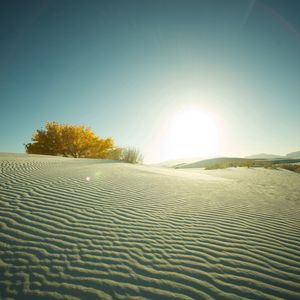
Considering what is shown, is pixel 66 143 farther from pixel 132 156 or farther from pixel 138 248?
pixel 138 248

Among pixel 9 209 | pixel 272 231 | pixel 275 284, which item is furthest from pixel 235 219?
pixel 9 209

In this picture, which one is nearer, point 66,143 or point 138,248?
point 138,248

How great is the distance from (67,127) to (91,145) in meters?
3.53

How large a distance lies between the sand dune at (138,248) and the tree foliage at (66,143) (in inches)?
664

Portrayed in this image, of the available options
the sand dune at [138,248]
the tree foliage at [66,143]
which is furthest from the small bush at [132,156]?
the sand dune at [138,248]

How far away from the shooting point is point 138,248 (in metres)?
2.46

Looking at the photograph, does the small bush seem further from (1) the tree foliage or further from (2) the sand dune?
(2) the sand dune

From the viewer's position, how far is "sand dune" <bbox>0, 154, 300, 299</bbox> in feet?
6.04

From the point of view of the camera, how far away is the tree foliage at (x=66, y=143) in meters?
20.2

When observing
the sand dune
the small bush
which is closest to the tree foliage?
the small bush

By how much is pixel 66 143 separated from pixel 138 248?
20140 millimetres

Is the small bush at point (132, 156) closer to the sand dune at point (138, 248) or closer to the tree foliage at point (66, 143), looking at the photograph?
the tree foliage at point (66, 143)

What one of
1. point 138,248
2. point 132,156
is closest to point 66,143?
point 132,156

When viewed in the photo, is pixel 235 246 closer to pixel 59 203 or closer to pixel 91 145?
pixel 59 203
